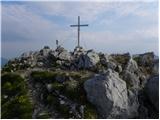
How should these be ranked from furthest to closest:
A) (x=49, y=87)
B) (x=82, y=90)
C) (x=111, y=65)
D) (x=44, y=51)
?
(x=44, y=51) → (x=111, y=65) → (x=49, y=87) → (x=82, y=90)

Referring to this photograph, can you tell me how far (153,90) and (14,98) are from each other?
9.14 meters

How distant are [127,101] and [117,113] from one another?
1.43 m

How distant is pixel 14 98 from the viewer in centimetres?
2498

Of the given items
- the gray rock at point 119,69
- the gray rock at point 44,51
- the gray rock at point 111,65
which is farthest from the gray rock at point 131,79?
the gray rock at point 44,51

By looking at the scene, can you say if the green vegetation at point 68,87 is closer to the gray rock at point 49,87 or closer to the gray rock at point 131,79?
the gray rock at point 49,87

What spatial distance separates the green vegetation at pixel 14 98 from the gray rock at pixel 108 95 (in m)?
4.01

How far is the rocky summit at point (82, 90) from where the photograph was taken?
23155 mm

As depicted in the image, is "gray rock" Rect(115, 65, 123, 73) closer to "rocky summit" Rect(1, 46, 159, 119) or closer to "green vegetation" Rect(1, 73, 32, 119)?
"rocky summit" Rect(1, 46, 159, 119)

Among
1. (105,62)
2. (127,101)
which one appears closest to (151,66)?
(105,62)

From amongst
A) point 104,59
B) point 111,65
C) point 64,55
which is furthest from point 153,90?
point 64,55

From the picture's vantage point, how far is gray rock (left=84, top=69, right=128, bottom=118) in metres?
23.1

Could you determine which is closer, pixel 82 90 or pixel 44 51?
pixel 82 90

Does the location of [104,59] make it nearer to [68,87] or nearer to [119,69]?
[119,69]

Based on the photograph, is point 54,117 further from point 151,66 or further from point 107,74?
point 151,66
